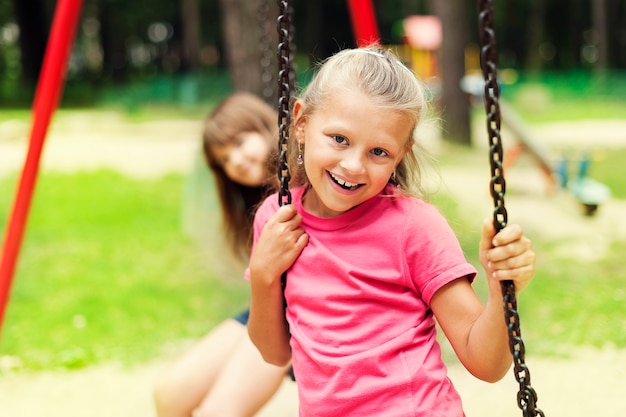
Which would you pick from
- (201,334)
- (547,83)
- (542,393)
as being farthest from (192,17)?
(542,393)

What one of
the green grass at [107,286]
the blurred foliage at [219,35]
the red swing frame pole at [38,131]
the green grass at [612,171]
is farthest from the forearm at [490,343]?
the blurred foliage at [219,35]

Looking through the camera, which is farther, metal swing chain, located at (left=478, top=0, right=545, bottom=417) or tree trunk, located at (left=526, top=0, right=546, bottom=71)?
tree trunk, located at (left=526, top=0, right=546, bottom=71)

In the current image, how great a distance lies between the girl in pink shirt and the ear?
4cm

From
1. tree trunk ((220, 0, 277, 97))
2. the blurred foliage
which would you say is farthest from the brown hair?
the blurred foliage

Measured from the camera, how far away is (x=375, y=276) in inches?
70.6

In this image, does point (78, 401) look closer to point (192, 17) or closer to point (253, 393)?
point (253, 393)

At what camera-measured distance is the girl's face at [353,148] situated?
1.76m

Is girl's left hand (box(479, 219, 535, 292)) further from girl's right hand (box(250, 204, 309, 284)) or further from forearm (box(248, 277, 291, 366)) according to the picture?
forearm (box(248, 277, 291, 366))

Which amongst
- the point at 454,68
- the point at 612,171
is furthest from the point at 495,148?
the point at 454,68

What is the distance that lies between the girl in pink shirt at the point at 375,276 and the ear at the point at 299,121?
0.04 meters

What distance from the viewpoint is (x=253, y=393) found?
9.06ft

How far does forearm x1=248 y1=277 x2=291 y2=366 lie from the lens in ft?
6.60

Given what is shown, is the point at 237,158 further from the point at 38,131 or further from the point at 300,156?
the point at 300,156

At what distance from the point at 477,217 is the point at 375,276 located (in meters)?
5.52
